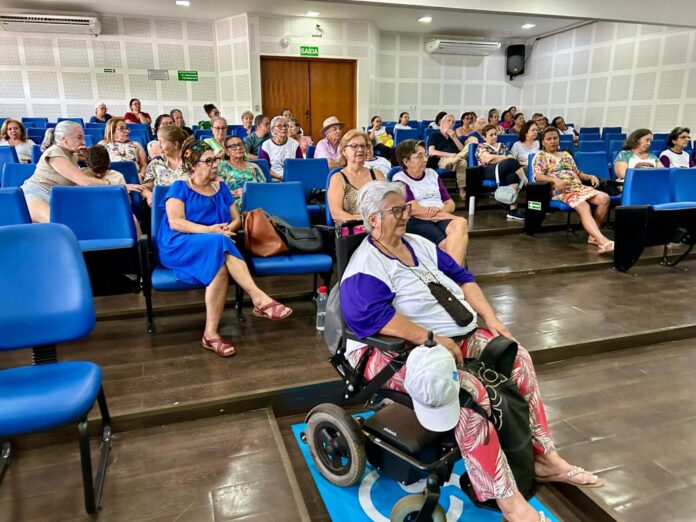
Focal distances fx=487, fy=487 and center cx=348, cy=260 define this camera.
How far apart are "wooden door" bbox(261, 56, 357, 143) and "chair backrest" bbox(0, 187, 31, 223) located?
830cm

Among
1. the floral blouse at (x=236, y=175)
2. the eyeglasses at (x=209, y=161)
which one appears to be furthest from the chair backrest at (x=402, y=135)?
the eyeglasses at (x=209, y=161)

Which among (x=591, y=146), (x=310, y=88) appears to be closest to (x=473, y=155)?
(x=591, y=146)

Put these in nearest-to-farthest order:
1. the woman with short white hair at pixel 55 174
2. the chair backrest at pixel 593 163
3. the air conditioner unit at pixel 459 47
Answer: the woman with short white hair at pixel 55 174 < the chair backrest at pixel 593 163 < the air conditioner unit at pixel 459 47

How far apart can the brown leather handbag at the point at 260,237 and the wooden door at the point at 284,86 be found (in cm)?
825

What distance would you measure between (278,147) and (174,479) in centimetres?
371

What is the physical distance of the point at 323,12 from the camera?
9469 mm

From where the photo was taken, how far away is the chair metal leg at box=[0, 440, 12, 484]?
176 cm

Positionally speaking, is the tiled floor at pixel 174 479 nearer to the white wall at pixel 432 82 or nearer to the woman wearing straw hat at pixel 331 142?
the woman wearing straw hat at pixel 331 142

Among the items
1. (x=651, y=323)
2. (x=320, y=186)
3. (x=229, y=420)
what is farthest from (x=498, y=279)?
(x=229, y=420)

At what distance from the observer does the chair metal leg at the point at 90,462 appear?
57.3 inches

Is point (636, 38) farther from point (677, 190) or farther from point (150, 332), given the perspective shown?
point (150, 332)

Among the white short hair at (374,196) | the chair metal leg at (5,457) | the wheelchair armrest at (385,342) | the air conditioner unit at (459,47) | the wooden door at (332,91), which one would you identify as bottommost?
the chair metal leg at (5,457)

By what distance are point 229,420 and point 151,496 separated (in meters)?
0.49

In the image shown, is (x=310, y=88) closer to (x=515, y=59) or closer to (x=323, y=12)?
→ (x=323, y=12)
